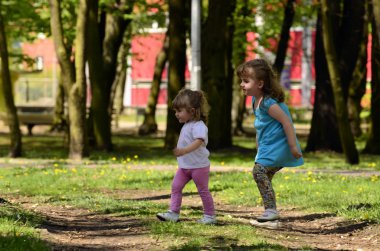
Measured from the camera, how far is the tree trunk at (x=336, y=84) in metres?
20.1

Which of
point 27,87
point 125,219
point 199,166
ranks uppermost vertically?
point 199,166

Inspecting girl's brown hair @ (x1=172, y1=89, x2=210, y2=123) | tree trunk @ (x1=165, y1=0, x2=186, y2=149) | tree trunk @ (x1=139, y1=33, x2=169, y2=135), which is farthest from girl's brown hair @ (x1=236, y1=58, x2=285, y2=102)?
tree trunk @ (x1=139, y1=33, x2=169, y2=135)

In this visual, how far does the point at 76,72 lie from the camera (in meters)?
22.0

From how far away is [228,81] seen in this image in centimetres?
2755

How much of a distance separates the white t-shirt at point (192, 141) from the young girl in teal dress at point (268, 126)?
522 mm

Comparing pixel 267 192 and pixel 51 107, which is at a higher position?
pixel 267 192

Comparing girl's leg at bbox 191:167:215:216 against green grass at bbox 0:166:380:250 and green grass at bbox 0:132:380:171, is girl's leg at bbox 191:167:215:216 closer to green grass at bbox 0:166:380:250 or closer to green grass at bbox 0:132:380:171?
green grass at bbox 0:166:380:250

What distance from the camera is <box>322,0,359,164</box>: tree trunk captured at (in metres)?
20.1

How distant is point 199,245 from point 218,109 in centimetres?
1718

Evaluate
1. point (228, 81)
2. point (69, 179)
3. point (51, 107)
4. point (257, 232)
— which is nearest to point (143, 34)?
point (51, 107)

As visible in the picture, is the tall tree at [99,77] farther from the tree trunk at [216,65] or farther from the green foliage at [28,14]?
the green foliage at [28,14]

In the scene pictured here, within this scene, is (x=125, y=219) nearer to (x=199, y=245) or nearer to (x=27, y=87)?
(x=199, y=245)

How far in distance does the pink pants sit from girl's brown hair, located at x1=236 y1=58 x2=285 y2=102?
990 mm

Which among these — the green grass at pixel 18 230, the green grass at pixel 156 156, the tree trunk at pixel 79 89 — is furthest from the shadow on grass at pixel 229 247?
the tree trunk at pixel 79 89
